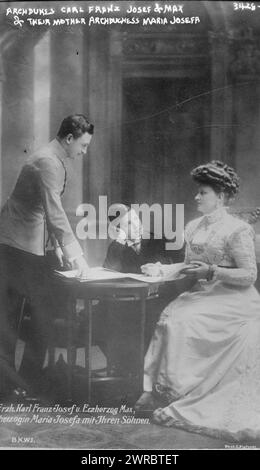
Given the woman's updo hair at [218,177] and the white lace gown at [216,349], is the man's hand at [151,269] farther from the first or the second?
the woman's updo hair at [218,177]

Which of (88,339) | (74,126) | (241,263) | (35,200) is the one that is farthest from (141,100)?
(88,339)

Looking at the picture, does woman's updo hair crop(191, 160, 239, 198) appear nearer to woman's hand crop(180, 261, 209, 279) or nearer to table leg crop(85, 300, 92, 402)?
woman's hand crop(180, 261, 209, 279)

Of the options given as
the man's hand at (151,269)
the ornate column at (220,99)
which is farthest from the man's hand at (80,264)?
the ornate column at (220,99)

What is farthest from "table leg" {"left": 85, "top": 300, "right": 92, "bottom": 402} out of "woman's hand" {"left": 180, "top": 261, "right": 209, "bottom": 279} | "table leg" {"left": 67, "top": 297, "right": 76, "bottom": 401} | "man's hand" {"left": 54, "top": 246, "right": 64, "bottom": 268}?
"woman's hand" {"left": 180, "top": 261, "right": 209, "bottom": 279}

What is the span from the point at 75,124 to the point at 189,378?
5.19ft

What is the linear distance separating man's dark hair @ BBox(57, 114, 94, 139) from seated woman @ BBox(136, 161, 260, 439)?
2.30 ft

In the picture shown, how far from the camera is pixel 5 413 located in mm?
3189

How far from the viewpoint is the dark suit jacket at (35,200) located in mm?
3152

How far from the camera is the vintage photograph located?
3.06 m

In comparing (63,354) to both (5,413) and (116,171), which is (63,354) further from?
(116,171)

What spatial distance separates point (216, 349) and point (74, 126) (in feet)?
4.95

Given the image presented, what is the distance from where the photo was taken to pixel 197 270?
2990 millimetres

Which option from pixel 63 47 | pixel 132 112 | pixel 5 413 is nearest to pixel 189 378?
pixel 5 413

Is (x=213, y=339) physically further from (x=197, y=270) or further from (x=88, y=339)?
(x=88, y=339)
